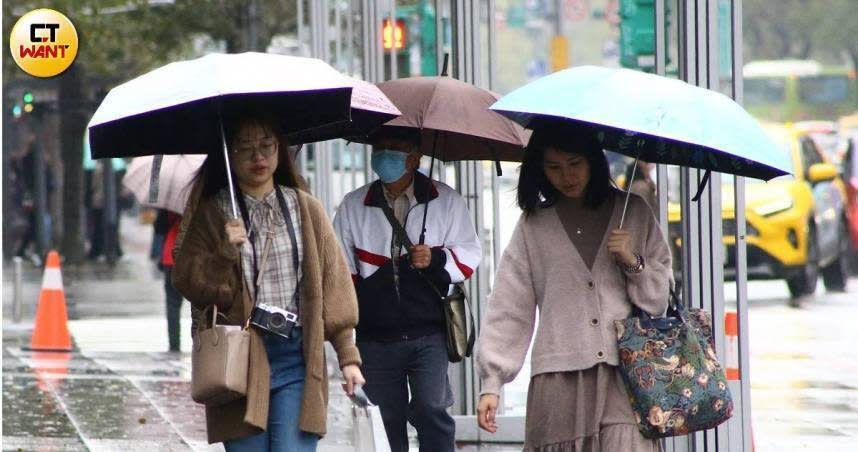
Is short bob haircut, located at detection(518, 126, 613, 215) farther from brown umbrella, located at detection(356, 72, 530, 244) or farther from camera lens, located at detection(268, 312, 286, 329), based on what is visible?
brown umbrella, located at detection(356, 72, 530, 244)

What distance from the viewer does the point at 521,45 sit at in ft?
321

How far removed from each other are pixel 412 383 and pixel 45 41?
639 centimetres

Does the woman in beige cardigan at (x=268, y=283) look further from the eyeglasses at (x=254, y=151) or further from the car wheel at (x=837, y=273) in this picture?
the car wheel at (x=837, y=273)

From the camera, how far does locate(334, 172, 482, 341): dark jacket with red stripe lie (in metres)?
6.91

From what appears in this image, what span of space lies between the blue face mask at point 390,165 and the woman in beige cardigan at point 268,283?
51.5 inches

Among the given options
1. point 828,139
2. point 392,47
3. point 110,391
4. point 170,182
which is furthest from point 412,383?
point 828,139

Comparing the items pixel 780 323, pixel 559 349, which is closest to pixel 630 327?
pixel 559 349

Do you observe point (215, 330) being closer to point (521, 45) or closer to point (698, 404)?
point (698, 404)

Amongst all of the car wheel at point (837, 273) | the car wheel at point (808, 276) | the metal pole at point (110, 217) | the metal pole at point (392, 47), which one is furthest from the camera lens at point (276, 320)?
the metal pole at point (110, 217)

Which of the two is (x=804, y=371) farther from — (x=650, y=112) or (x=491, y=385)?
(x=650, y=112)

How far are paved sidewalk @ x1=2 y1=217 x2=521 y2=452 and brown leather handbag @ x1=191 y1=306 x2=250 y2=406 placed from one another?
6.31 ft

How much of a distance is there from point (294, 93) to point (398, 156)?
1.09 metres

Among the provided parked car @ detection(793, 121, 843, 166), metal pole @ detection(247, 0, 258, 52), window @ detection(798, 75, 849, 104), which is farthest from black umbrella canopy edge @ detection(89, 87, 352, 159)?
window @ detection(798, 75, 849, 104)

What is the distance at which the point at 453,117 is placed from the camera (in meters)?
7.05
